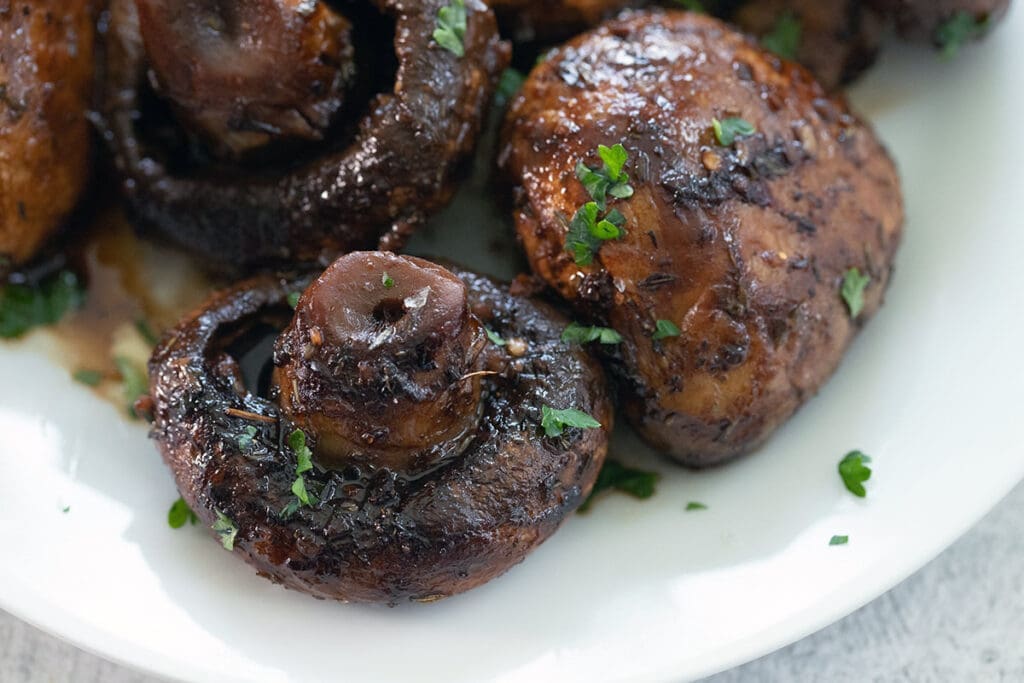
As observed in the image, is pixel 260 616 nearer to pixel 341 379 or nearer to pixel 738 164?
pixel 341 379

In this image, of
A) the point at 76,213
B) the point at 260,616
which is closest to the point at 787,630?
the point at 260,616

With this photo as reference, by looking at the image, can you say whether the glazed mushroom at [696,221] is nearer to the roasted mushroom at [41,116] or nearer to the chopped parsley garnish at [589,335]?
the chopped parsley garnish at [589,335]

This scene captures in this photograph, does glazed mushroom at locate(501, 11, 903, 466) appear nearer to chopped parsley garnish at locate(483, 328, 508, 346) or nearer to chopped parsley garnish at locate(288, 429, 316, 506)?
chopped parsley garnish at locate(483, 328, 508, 346)

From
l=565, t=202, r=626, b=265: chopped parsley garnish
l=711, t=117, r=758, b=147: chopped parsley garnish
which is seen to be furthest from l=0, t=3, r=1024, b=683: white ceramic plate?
l=711, t=117, r=758, b=147: chopped parsley garnish

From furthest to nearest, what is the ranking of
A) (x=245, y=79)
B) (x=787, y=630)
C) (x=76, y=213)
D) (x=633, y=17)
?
(x=76, y=213) → (x=633, y=17) → (x=245, y=79) → (x=787, y=630)

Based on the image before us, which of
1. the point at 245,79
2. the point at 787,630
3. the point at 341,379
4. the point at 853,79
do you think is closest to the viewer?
the point at 341,379

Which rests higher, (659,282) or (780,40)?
(780,40)

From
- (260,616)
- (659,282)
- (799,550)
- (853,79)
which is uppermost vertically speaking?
(853,79)

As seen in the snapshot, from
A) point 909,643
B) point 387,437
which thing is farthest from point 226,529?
point 909,643
